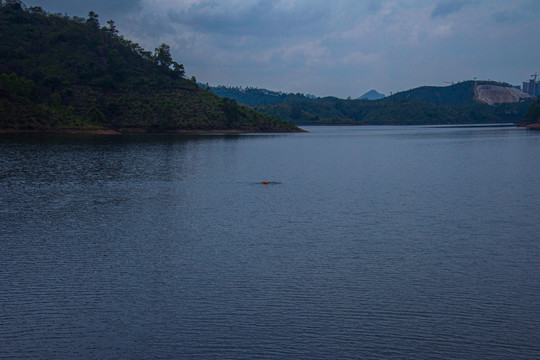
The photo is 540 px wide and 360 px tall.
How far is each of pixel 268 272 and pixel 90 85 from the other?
451ft

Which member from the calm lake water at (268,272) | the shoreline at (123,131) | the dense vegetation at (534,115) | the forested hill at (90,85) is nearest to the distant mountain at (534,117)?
the dense vegetation at (534,115)

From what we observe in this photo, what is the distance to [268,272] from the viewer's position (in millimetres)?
18812

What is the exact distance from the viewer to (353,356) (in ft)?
41.0

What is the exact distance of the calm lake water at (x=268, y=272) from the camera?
13.3 meters

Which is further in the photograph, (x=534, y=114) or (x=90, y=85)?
(x=534, y=114)

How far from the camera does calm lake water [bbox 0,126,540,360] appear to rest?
43.6 feet

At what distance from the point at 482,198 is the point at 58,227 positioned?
30.2m

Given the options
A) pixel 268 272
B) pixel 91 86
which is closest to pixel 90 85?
pixel 91 86

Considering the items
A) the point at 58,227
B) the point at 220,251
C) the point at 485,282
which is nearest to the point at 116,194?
the point at 58,227

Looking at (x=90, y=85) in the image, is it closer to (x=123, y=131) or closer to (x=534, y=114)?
(x=123, y=131)

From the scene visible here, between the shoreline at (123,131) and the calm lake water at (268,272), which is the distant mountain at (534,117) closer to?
the shoreline at (123,131)

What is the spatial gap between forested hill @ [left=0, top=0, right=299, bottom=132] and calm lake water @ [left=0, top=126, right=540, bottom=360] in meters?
89.9

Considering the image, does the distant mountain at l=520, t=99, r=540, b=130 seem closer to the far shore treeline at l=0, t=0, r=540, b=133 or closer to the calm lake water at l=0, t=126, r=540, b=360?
the far shore treeline at l=0, t=0, r=540, b=133

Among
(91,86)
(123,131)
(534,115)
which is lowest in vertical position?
(123,131)
